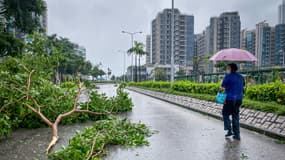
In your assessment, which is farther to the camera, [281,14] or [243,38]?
[243,38]

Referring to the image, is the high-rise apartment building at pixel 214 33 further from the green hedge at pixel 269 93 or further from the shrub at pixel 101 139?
the shrub at pixel 101 139

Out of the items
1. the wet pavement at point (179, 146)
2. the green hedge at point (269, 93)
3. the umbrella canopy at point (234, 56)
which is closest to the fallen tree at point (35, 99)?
the wet pavement at point (179, 146)

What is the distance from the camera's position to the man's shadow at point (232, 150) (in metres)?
4.48

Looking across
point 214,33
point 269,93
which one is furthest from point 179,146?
point 214,33

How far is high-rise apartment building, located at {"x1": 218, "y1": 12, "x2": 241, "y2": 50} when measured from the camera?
48.8 m

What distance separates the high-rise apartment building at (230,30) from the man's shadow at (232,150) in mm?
46646

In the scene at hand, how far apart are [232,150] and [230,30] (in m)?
48.4

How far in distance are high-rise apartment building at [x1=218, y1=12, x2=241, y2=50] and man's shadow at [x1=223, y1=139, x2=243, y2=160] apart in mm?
46646

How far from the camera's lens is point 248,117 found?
24.2ft

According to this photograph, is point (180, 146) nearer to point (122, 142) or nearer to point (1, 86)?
point (122, 142)

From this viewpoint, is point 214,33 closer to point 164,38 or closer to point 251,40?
point 251,40

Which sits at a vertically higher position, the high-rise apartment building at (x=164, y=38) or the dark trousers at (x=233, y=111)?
the high-rise apartment building at (x=164, y=38)

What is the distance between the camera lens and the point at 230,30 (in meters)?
49.2

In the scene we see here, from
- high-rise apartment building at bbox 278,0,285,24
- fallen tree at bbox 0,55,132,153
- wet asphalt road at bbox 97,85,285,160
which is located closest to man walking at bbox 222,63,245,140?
wet asphalt road at bbox 97,85,285,160
